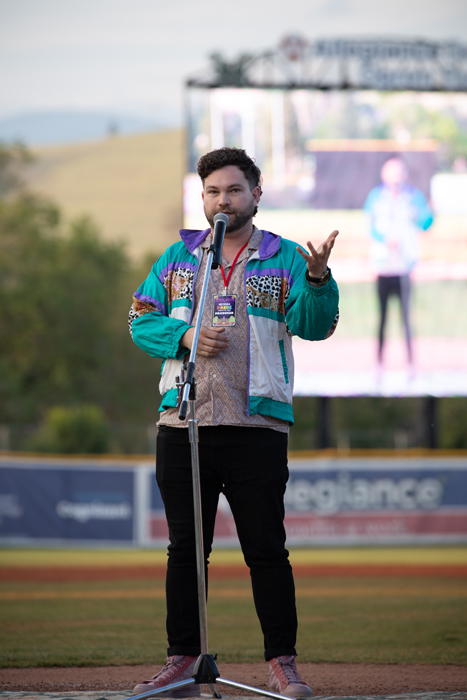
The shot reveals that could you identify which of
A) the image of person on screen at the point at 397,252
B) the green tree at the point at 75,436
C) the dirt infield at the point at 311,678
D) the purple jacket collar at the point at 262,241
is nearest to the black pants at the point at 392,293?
the image of person on screen at the point at 397,252

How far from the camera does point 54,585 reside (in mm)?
9609

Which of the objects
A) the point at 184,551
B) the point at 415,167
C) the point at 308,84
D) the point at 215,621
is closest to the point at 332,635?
the point at 215,621

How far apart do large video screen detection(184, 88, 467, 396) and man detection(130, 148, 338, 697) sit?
10.9 metres

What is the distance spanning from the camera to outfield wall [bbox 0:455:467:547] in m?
14.5

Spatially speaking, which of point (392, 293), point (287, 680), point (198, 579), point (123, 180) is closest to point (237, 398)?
point (198, 579)

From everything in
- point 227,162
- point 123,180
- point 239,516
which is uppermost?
point 123,180

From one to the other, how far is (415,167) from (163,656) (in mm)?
11740

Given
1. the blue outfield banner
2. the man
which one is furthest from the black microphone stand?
the blue outfield banner

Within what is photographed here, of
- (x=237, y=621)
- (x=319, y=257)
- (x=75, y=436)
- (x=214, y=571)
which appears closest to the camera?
(x=319, y=257)

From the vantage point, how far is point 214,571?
466 inches

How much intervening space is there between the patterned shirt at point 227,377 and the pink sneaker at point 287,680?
2.87 feet

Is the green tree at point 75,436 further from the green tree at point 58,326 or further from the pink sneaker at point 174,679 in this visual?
the green tree at point 58,326

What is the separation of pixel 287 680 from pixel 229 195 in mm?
1852

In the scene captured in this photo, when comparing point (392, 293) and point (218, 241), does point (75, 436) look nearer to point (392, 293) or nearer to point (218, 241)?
point (392, 293)
